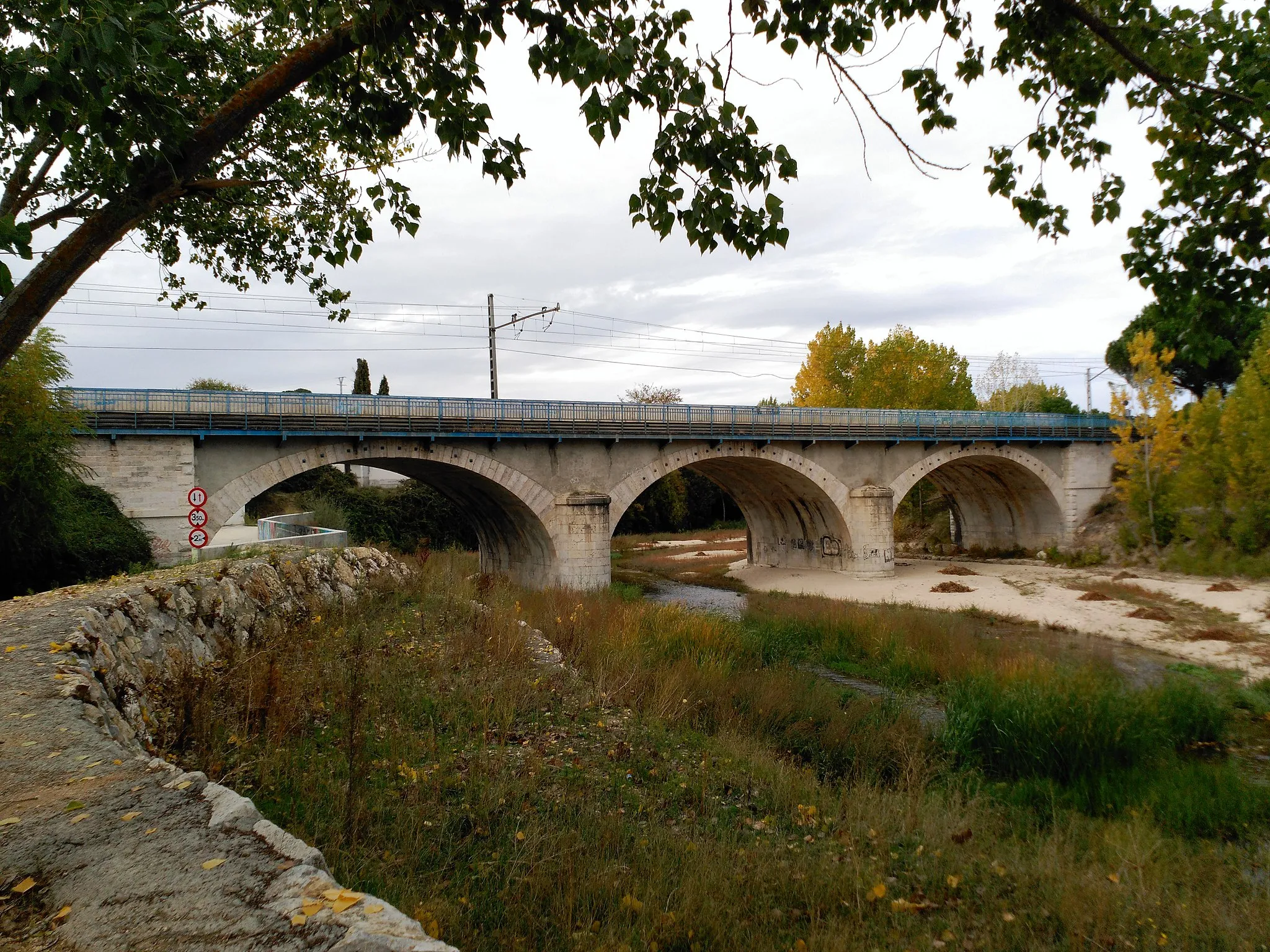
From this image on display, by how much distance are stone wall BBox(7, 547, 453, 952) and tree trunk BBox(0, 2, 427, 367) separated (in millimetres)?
1809

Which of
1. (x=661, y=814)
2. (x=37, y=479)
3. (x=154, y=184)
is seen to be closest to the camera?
(x=154, y=184)

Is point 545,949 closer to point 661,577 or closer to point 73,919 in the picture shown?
point 73,919

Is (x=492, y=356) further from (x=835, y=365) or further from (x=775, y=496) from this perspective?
(x=835, y=365)

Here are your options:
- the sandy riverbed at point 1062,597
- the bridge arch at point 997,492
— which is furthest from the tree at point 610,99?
the bridge arch at point 997,492

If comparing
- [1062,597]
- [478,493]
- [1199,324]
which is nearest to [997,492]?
Result: [1062,597]

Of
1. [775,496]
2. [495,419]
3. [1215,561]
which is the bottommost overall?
[1215,561]

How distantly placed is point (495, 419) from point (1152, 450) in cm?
2573

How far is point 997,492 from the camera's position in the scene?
37750 millimetres

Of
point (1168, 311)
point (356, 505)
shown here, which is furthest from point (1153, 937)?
point (356, 505)

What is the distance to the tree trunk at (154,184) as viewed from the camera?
10.8 ft

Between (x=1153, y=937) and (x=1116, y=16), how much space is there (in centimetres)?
500

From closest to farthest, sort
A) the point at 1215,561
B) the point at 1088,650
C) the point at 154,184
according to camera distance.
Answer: the point at 154,184 → the point at 1088,650 → the point at 1215,561

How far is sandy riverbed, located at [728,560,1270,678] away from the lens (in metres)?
16.3

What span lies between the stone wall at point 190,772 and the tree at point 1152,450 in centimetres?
3087
